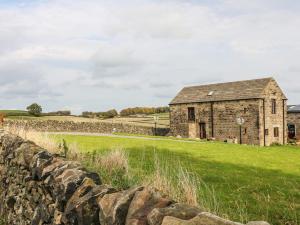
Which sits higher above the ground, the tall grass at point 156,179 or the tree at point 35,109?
the tree at point 35,109

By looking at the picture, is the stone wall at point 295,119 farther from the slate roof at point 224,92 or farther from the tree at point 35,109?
the tree at point 35,109

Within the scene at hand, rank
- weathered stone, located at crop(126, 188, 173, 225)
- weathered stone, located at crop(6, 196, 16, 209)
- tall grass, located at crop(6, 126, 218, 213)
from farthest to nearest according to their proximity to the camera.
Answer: weathered stone, located at crop(6, 196, 16, 209) < tall grass, located at crop(6, 126, 218, 213) < weathered stone, located at crop(126, 188, 173, 225)

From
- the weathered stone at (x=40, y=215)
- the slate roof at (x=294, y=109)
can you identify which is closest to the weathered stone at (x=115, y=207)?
the weathered stone at (x=40, y=215)

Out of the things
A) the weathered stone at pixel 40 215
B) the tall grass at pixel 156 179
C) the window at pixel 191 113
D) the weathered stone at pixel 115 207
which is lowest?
the weathered stone at pixel 40 215

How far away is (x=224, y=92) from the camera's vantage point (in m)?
45.0

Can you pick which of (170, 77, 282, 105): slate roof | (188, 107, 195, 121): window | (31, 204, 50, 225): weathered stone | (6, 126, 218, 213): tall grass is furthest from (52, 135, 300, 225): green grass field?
(188, 107, 195, 121): window

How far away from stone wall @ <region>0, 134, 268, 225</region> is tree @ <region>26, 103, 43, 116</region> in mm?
46991

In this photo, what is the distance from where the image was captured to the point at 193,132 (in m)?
46.4

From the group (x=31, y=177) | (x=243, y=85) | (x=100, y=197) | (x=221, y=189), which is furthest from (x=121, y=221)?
(x=243, y=85)

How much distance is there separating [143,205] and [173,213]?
0.44m

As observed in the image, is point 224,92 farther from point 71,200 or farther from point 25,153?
point 71,200

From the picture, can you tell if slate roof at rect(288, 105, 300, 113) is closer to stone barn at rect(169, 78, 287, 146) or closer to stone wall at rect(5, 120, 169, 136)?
stone barn at rect(169, 78, 287, 146)

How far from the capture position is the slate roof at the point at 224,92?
42188 millimetres

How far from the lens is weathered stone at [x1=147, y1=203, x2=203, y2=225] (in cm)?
276
